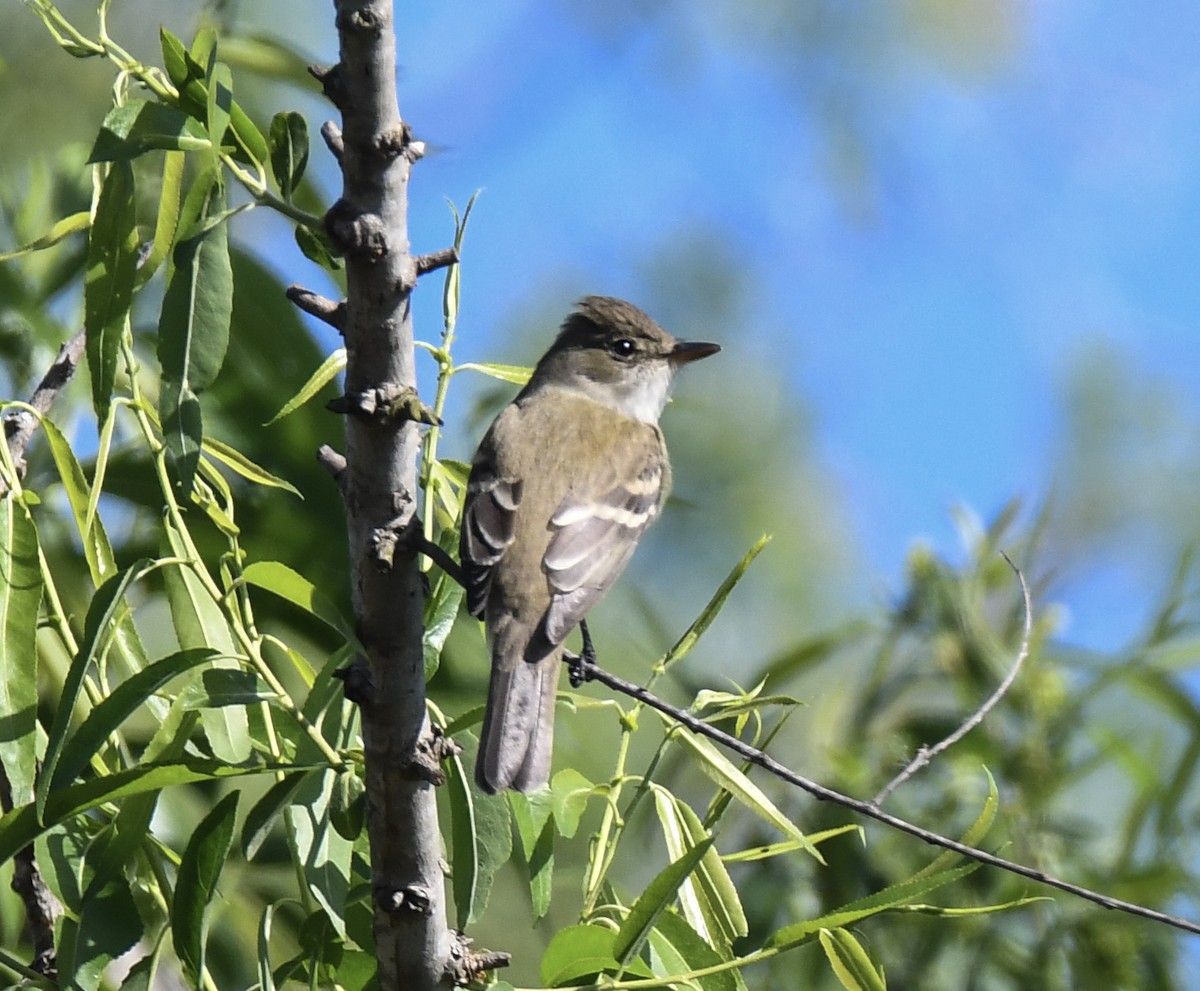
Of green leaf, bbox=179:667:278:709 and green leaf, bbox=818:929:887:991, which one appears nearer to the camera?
green leaf, bbox=179:667:278:709

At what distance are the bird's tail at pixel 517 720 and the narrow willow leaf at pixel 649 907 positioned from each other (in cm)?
→ 33

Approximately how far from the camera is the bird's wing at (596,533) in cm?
292

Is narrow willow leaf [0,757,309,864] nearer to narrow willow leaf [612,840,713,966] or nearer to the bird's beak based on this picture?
narrow willow leaf [612,840,713,966]

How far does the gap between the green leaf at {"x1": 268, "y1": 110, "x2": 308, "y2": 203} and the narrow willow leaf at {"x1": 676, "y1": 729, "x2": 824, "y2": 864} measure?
2.84 ft

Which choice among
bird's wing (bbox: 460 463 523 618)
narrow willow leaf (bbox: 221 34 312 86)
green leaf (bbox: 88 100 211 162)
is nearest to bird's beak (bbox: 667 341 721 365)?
bird's wing (bbox: 460 463 523 618)

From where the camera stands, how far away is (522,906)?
466cm

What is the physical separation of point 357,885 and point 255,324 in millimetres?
1126

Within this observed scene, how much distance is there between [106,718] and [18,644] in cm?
33

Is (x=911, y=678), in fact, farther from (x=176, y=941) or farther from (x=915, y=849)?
(x=176, y=941)

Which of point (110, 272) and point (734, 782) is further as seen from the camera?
point (734, 782)

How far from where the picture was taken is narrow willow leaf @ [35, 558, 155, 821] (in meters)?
1.70

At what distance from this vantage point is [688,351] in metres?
4.45

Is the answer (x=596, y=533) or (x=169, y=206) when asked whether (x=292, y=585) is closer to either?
(x=169, y=206)

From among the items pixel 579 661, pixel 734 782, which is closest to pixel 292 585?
pixel 734 782
